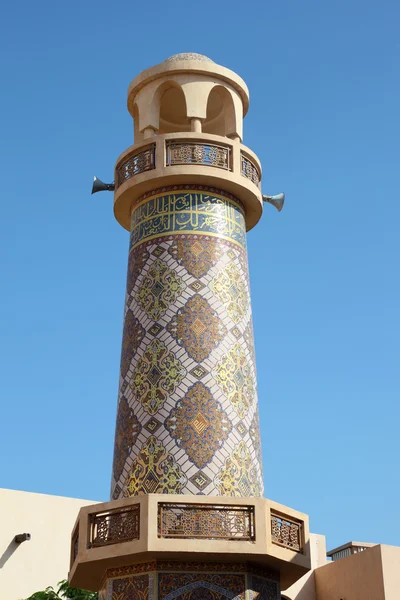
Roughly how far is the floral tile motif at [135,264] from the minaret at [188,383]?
0.9 inches

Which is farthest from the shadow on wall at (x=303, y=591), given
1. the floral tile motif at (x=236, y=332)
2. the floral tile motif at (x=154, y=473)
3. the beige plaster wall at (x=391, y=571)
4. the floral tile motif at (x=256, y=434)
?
the floral tile motif at (x=154, y=473)

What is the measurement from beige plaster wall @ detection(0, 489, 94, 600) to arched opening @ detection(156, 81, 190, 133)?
6.11 m

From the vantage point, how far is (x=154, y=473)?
9.91 m

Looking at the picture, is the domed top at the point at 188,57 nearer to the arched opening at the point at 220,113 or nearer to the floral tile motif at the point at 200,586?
the arched opening at the point at 220,113

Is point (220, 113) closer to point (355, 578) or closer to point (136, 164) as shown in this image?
point (136, 164)

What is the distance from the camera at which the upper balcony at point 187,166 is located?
11.2 m

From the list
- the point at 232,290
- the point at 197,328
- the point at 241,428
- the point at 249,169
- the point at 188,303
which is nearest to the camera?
the point at 241,428

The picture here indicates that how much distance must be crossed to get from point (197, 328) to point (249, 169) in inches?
91.0

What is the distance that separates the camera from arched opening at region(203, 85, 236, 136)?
1219cm

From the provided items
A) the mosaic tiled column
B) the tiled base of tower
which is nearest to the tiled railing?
the mosaic tiled column

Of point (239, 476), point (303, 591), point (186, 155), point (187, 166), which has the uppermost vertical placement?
point (186, 155)

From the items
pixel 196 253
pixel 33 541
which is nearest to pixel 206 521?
pixel 196 253

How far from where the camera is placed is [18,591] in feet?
48.8

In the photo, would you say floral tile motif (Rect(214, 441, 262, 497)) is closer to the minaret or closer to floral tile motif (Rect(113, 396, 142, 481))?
the minaret
